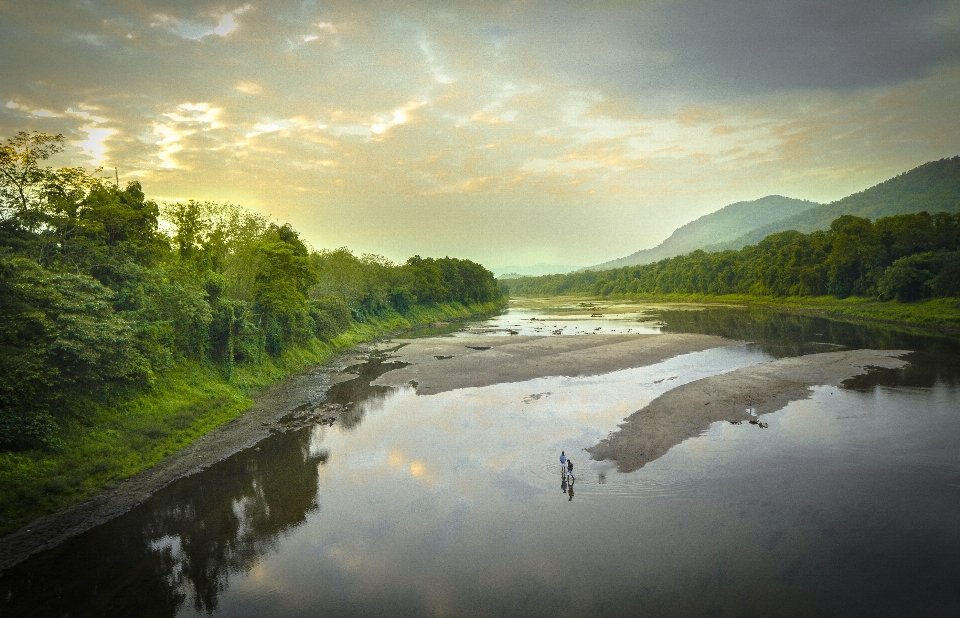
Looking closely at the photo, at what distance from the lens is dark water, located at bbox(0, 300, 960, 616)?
54.4 feet

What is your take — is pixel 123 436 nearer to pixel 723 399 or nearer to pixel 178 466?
pixel 178 466

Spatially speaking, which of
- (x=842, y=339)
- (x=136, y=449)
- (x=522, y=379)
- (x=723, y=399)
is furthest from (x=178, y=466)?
(x=842, y=339)

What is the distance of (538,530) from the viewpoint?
20500mm

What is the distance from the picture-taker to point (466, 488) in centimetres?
2509

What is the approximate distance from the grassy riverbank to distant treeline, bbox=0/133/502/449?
1.18 m

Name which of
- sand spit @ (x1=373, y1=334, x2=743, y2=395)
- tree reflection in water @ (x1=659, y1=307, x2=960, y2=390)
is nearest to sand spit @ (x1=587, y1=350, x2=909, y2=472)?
tree reflection in water @ (x1=659, y1=307, x2=960, y2=390)

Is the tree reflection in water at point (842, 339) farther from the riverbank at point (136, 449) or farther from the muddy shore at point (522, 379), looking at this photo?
the riverbank at point (136, 449)

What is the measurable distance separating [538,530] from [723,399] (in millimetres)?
25627

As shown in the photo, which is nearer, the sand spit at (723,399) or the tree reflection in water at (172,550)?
the tree reflection in water at (172,550)

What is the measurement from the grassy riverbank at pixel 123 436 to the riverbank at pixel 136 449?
46mm

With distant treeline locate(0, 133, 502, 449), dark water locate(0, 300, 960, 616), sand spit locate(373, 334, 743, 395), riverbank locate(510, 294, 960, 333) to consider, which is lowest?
dark water locate(0, 300, 960, 616)

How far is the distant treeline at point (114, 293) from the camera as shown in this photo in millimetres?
25859

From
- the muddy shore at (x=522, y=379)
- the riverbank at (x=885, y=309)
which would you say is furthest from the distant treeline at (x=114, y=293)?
the riverbank at (x=885, y=309)

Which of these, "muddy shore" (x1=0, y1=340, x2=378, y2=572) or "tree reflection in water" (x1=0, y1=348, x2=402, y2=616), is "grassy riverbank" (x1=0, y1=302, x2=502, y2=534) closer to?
"muddy shore" (x1=0, y1=340, x2=378, y2=572)
